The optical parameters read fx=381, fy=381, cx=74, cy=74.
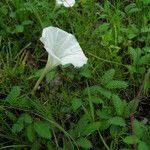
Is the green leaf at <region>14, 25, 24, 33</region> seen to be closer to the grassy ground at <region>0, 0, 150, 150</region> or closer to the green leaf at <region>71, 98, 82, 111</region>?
the grassy ground at <region>0, 0, 150, 150</region>

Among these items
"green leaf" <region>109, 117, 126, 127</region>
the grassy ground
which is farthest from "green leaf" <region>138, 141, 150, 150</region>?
"green leaf" <region>109, 117, 126, 127</region>

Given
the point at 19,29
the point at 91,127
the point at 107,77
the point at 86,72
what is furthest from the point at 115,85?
the point at 19,29

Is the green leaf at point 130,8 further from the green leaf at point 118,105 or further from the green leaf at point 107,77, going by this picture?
the green leaf at point 118,105

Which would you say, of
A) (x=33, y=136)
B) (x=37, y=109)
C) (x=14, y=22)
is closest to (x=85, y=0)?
(x=14, y=22)

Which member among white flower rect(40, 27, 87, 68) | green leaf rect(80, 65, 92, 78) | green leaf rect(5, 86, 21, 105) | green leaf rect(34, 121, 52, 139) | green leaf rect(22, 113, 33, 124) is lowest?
green leaf rect(34, 121, 52, 139)

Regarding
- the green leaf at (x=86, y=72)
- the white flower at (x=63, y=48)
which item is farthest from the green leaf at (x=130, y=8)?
the white flower at (x=63, y=48)

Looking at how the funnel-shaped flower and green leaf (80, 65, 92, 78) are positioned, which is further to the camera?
green leaf (80, 65, 92, 78)
